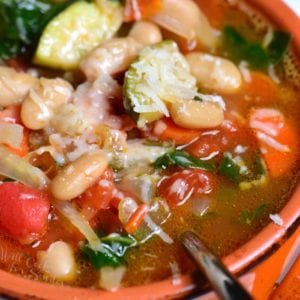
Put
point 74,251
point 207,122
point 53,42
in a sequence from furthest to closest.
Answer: point 53,42
point 207,122
point 74,251

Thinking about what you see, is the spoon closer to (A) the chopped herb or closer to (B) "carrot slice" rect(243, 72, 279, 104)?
(A) the chopped herb

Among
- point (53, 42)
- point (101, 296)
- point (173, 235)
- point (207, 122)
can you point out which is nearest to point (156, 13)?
point (53, 42)

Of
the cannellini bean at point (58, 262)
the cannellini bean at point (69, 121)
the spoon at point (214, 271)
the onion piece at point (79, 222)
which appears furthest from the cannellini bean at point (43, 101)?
the spoon at point (214, 271)

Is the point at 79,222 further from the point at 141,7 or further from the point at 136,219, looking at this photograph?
the point at 141,7

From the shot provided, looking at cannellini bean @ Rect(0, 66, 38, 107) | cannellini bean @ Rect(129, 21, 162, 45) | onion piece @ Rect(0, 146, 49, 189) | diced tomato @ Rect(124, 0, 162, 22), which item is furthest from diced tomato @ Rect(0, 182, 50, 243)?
diced tomato @ Rect(124, 0, 162, 22)

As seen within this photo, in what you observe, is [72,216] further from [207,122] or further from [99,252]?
[207,122]

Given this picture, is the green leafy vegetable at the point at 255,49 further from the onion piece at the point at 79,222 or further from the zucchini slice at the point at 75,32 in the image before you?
the onion piece at the point at 79,222
